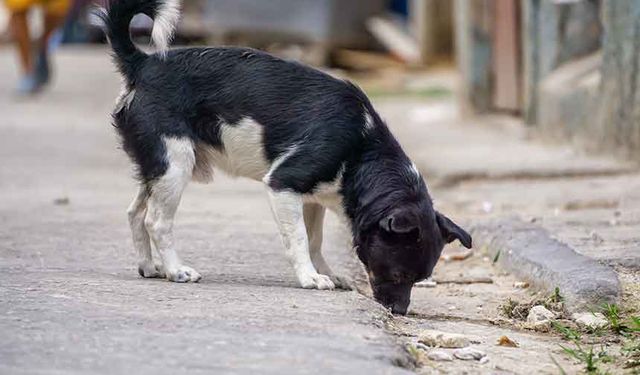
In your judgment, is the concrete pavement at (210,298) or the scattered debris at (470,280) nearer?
the concrete pavement at (210,298)

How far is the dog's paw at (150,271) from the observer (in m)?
5.61

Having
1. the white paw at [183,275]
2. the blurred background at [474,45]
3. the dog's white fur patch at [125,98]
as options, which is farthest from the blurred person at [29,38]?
the white paw at [183,275]

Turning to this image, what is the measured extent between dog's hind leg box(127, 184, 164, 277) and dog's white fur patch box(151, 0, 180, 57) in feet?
1.96

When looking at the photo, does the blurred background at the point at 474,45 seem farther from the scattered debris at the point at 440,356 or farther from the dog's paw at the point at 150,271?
the scattered debris at the point at 440,356

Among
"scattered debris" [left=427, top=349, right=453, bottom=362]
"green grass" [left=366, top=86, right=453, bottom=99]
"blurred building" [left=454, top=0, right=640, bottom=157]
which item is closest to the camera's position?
"scattered debris" [left=427, top=349, right=453, bottom=362]

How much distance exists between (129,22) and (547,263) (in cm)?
209

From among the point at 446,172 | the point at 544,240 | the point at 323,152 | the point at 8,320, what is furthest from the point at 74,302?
the point at 446,172

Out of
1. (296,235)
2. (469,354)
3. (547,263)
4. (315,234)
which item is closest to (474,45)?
(547,263)

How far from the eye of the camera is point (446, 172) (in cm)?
905

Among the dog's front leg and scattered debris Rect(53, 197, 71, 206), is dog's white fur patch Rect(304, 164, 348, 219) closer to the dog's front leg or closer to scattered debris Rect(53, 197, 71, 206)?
the dog's front leg

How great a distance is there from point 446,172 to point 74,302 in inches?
185

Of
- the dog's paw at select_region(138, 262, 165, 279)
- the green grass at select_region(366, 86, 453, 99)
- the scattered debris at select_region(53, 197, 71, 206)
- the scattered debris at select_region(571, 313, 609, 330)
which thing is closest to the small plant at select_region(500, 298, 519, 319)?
the scattered debris at select_region(571, 313, 609, 330)

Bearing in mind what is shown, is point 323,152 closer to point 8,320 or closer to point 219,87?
point 219,87

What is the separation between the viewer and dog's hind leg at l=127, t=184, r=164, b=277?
18.4 ft
